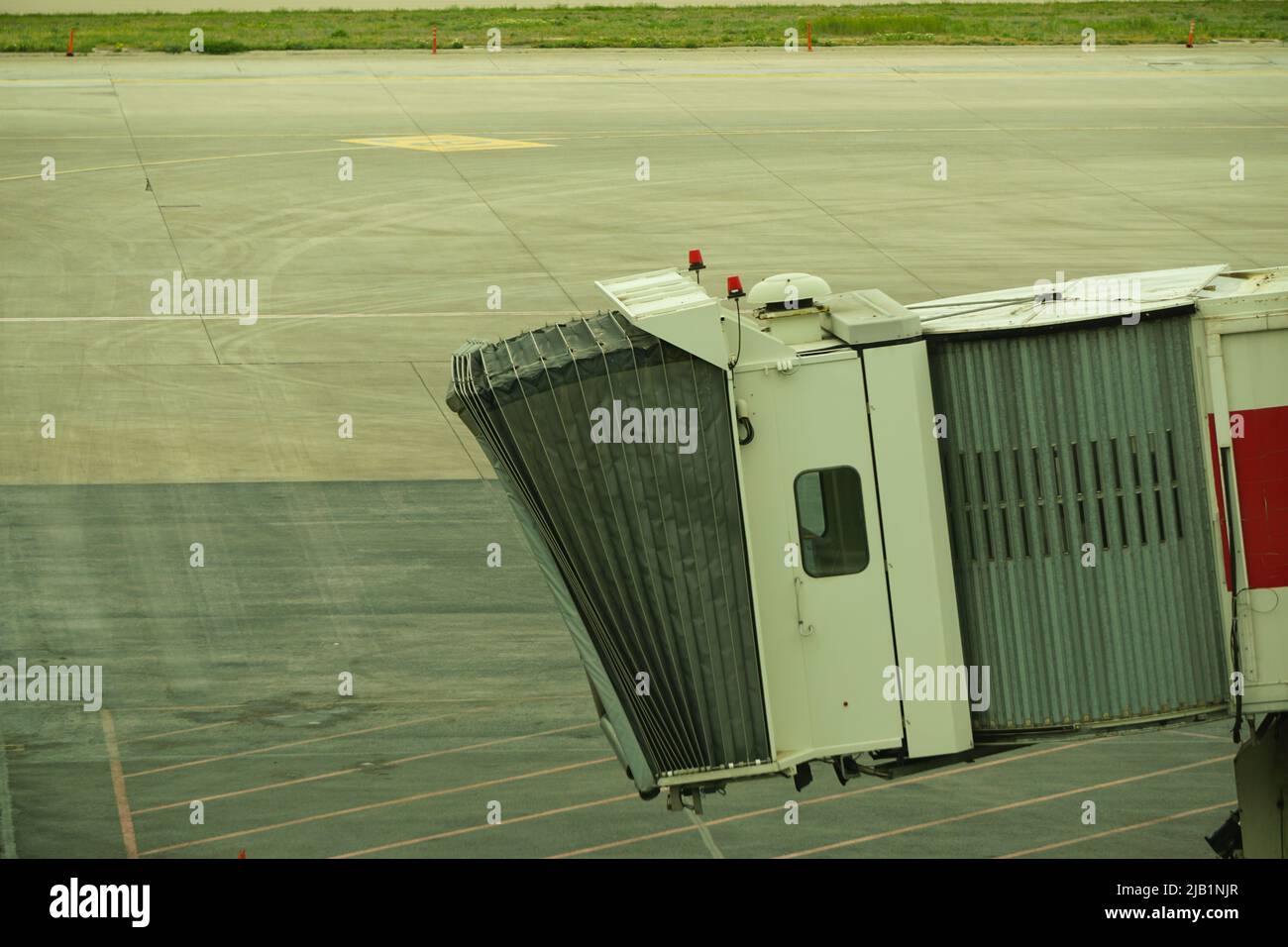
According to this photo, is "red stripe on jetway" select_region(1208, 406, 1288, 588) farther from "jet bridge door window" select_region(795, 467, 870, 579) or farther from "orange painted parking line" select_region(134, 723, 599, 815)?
"orange painted parking line" select_region(134, 723, 599, 815)

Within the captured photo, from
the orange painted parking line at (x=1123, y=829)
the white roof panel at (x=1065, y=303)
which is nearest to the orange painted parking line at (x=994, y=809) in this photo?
the orange painted parking line at (x=1123, y=829)

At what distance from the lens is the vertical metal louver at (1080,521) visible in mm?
13602

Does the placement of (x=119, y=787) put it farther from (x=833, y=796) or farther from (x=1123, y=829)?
(x=1123, y=829)

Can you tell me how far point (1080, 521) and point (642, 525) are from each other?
3.80 metres

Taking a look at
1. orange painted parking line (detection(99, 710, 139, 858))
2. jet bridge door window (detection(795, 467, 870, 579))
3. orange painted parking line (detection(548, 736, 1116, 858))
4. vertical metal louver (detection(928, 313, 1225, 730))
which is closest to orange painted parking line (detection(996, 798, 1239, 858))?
orange painted parking line (detection(548, 736, 1116, 858))

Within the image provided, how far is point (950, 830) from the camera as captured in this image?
19.6 m

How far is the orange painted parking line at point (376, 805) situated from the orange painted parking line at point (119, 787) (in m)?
0.33

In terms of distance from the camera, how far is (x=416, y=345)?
38.2 m

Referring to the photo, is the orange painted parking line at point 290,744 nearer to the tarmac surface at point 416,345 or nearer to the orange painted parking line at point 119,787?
the tarmac surface at point 416,345

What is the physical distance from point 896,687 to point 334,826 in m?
9.08

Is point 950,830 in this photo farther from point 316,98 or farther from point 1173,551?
point 316,98

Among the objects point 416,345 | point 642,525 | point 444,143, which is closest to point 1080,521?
point 642,525

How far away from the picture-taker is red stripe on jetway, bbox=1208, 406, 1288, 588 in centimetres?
1359

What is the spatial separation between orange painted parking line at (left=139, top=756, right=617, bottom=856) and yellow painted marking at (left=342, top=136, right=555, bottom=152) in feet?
120
